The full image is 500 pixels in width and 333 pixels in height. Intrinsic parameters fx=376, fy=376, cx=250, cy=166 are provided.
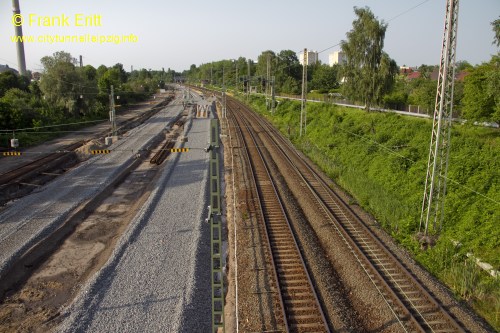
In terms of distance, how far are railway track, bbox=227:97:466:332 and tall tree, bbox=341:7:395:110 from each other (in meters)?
15.6

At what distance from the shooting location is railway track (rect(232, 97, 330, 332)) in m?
10.7

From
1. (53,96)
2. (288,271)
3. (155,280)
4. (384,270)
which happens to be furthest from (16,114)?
(384,270)

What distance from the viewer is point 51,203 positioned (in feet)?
71.5

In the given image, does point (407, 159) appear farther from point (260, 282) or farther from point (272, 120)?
point (272, 120)

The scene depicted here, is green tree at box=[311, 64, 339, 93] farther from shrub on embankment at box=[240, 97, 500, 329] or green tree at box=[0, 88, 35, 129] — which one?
green tree at box=[0, 88, 35, 129]

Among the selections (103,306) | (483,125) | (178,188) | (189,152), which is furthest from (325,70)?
(103,306)

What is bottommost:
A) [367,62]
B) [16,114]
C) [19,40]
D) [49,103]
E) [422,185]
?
[422,185]

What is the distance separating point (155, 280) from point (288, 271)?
Result: 15.5 feet

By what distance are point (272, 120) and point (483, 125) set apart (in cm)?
3476

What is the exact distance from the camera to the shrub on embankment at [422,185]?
13.2 metres

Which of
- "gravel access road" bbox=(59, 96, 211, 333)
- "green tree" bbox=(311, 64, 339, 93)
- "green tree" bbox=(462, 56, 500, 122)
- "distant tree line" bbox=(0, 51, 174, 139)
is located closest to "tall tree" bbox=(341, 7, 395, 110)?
"green tree" bbox=(462, 56, 500, 122)

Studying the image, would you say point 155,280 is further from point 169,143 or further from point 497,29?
point 169,143

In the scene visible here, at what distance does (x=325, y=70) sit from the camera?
86750 millimetres

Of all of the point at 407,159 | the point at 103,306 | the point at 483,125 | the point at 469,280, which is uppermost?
the point at 483,125
